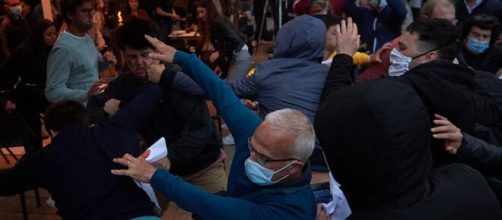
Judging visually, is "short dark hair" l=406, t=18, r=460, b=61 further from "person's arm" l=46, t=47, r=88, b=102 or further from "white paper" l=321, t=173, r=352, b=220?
"person's arm" l=46, t=47, r=88, b=102

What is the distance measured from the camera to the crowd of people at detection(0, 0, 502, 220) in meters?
1.39

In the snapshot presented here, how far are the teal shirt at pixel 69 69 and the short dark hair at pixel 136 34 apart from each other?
2.41 feet

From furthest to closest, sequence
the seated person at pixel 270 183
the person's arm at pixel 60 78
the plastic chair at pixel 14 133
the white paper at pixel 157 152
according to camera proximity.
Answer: the plastic chair at pixel 14 133
the person's arm at pixel 60 78
the white paper at pixel 157 152
the seated person at pixel 270 183

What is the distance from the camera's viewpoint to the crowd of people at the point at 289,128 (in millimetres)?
1391

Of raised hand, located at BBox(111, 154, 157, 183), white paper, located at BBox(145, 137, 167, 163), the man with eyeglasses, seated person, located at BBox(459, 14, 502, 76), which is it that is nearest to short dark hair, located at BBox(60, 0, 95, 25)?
the man with eyeglasses

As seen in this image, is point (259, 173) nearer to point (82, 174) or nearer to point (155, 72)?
point (82, 174)

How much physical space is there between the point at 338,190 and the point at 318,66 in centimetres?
122

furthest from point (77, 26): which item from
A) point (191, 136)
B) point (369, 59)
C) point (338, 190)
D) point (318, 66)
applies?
point (338, 190)

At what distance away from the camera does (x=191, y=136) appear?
2.66 metres

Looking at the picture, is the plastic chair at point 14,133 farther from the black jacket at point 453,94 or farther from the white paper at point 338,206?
the black jacket at point 453,94

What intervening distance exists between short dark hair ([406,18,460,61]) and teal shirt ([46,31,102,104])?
2061mm

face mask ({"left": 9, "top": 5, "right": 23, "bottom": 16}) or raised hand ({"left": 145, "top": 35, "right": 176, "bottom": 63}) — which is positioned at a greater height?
raised hand ({"left": 145, "top": 35, "right": 176, "bottom": 63})

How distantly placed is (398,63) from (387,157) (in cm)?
158

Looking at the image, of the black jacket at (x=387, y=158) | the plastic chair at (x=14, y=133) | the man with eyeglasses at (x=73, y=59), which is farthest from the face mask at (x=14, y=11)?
the black jacket at (x=387, y=158)
